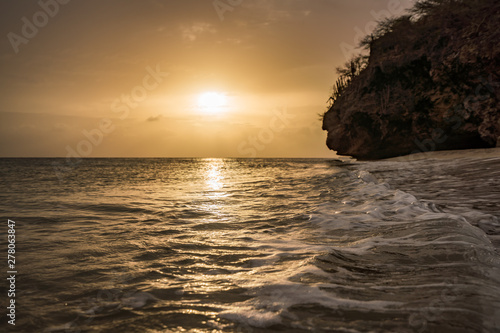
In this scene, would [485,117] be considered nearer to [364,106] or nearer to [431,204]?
[364,106]

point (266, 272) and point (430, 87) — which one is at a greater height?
point (430, 87)

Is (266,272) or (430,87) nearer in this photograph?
(266,272)

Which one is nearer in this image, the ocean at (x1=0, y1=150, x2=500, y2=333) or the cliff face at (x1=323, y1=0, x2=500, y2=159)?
the ocean at (x1=0, y1=150, x2=500, y2=333)

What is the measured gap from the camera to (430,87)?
2628 cm

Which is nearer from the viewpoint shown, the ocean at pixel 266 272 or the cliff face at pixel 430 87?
the ocean at pixel 266 272

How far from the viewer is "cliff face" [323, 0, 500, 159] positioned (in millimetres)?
21094

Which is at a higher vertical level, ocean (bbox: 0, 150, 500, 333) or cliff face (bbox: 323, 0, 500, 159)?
cliff face (bbox: 323, 0, 500, 159)

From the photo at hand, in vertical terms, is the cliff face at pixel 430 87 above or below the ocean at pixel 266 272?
above

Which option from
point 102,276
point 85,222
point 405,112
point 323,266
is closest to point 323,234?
point 323,266

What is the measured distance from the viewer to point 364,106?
3219 cm

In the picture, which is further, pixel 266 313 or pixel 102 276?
pixel 102 276

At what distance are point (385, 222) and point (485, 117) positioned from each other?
2095cm

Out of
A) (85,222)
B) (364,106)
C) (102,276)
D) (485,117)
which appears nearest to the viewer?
(102,276)

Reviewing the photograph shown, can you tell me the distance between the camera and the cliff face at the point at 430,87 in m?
21.1
